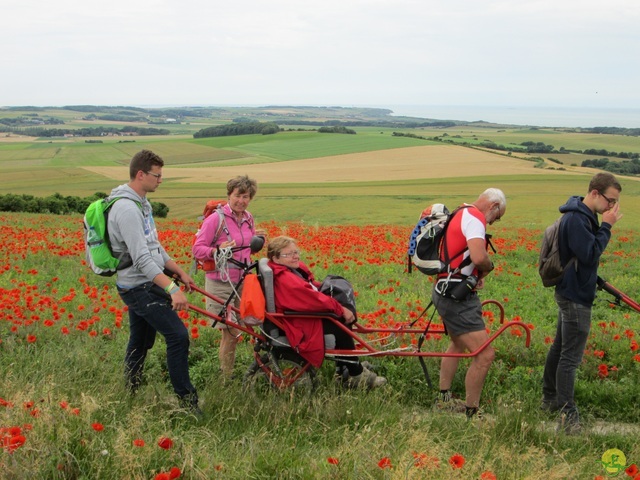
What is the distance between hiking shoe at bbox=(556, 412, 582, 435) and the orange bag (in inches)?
104

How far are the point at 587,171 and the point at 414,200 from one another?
29.7 metres

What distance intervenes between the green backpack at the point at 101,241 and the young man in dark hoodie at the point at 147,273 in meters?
0.05

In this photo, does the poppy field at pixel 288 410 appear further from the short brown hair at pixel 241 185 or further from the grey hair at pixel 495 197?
the short brown hair at pixel 241 185

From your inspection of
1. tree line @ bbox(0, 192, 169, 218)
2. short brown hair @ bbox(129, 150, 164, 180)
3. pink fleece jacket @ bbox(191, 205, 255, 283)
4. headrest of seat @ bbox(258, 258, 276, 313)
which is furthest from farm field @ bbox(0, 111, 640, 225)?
short brown hair @ bbox(129, 150, 164, 180)

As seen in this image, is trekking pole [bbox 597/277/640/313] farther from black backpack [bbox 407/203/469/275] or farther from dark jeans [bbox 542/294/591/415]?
black backpack [bbox 407/203/469/275]

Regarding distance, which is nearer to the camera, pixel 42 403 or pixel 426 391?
pixel 42 403

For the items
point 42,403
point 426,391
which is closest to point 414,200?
point 426,391

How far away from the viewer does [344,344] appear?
5.68 meters

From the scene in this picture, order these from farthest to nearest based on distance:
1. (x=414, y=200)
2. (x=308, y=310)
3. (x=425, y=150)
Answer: (x=425, y=150), (x=414, y=200), (x=308, y=310)

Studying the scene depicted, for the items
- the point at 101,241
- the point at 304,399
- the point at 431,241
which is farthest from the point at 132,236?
the point at 431,241

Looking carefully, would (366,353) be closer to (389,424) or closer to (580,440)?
(389,424)

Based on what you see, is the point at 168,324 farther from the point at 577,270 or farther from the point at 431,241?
the point at 577,270

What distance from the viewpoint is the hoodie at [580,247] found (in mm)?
5156

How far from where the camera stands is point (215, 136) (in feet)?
373
